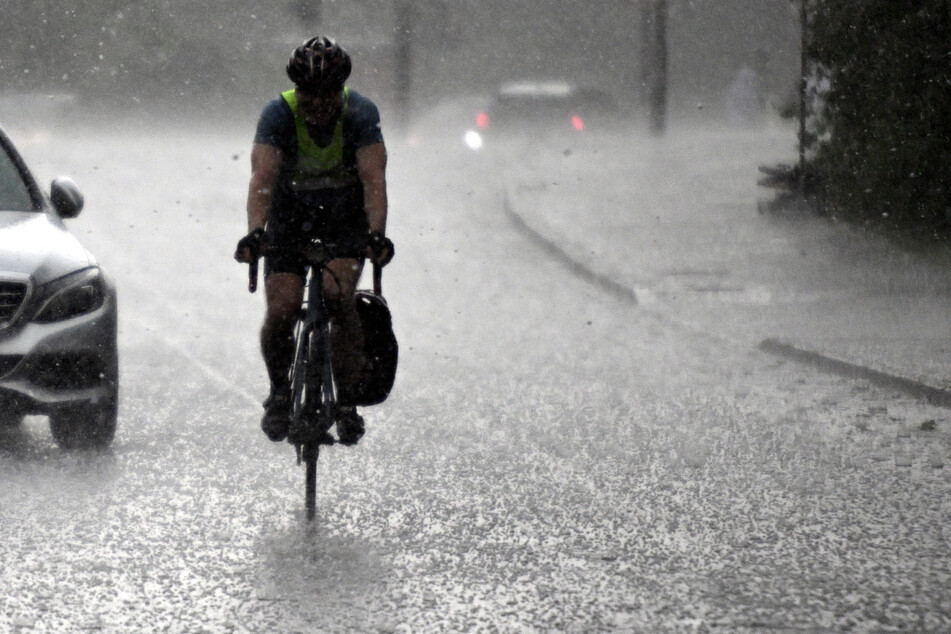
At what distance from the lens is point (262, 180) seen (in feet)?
21.0

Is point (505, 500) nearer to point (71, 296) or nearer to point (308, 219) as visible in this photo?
point (308, 219)

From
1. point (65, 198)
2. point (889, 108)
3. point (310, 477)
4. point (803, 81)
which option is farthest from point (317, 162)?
point (803, 81)

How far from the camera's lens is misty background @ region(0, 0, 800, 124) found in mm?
41625

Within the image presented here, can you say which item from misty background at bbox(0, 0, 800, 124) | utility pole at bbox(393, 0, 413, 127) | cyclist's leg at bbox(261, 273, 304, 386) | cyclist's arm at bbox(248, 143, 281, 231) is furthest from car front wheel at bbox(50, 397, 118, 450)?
utility pole at bbox(393, 0, 413, 127)

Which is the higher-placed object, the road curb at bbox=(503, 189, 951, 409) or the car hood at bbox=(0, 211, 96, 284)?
the car hood at bbox=(0, 211, 96, 284)

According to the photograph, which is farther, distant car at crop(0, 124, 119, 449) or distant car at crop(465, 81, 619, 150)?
distant car at crop(465, 81, 619, 150)

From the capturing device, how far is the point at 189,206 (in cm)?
2469

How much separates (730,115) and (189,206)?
12.4m

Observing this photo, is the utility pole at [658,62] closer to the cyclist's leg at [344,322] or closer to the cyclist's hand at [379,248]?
the cyclist's leg at [344,322]

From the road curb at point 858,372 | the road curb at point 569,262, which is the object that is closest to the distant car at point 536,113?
the road curb at point 569,262

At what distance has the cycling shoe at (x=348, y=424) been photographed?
6688 mm

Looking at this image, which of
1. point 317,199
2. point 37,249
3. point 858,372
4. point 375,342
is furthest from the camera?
point 858,372

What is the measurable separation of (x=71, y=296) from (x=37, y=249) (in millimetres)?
294

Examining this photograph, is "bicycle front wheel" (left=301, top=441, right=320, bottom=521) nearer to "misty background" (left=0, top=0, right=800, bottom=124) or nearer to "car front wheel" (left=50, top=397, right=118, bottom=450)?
"car front wheel" (left=50, top=397, right=118, bottom=450)
